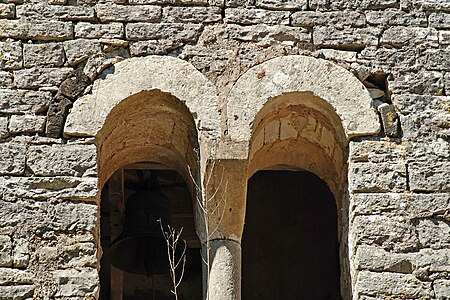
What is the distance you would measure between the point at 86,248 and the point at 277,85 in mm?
1474

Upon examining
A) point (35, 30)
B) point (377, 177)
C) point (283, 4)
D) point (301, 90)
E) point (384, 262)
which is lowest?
point (384, 262)

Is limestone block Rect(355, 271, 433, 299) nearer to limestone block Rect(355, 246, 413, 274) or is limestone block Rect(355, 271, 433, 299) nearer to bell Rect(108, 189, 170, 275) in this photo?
limestone block Rect(355, 246, 413, 274)

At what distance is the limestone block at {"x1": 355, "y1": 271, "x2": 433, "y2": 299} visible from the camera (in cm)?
700

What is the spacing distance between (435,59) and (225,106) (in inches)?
51.8

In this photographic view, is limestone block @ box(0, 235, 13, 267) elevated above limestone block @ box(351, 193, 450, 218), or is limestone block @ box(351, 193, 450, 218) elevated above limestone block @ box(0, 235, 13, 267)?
limestone block @ box(351, 193, 450, 218)

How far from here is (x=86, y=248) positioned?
22.9 feet

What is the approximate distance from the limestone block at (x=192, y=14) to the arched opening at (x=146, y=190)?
0.51 meters

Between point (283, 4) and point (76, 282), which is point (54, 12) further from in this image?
point (76, 282)

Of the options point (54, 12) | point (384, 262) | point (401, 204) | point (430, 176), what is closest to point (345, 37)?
point (430, 176)

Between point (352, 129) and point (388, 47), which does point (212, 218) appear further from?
point (388, 47)

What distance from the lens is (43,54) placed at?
24.4 feet

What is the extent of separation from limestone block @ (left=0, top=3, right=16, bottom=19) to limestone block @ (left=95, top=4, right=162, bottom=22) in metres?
0.49

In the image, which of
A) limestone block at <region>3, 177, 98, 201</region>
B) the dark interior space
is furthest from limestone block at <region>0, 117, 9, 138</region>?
the dark interior space

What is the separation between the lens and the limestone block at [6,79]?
734 cm
